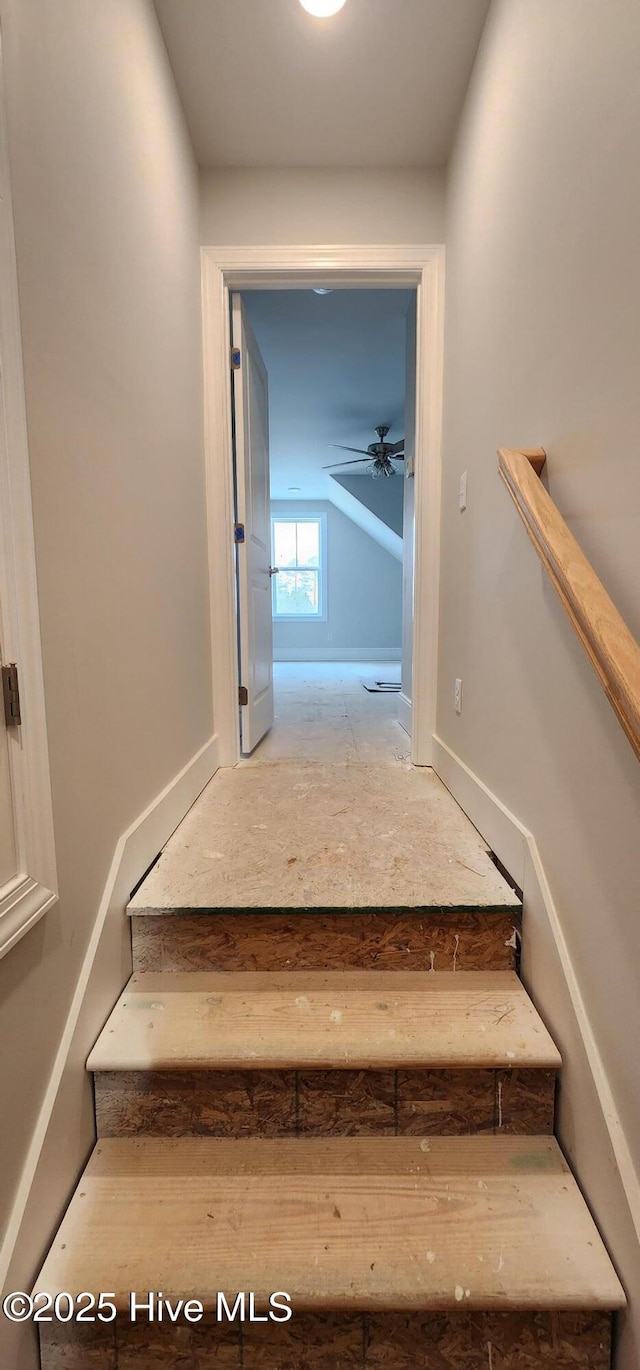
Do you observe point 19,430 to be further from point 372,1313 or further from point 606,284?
point 372,1313

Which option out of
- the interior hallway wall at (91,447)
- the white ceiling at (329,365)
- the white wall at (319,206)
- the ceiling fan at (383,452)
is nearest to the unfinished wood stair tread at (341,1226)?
the interior hallway wall at (91,447)

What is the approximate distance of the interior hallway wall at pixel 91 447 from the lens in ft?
2.79

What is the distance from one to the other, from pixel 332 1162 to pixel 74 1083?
47 cm

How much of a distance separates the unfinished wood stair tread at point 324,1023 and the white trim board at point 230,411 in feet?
3.78

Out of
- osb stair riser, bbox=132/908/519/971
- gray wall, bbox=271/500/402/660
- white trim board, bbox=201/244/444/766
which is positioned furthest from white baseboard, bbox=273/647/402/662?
A: osb stair riser, bbox=132/908/519/971

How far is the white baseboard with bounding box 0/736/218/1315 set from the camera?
79 centimetres

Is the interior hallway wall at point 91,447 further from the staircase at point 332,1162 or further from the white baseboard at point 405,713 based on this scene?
the white baseboard at point 405,713

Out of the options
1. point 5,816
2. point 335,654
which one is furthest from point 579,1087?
point 335,654

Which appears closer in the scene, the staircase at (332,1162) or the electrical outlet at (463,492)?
the staircase at (332,1162)

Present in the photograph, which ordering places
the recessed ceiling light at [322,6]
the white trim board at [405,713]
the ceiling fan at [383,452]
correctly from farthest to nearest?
the ceiling fan at [383,452] < the white trim board at [405,713] < the recessed ceiling light at [322,6]

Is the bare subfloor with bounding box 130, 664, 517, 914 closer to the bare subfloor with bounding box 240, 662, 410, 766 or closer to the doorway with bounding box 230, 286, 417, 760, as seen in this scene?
the bare subfloor with bounding box 240, 662, 410, 766

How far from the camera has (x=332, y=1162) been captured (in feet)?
3.14

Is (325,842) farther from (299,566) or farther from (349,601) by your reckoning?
(299,566)

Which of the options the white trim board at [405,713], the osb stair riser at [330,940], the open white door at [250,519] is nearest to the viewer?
the osb stair riser at [330,940]
